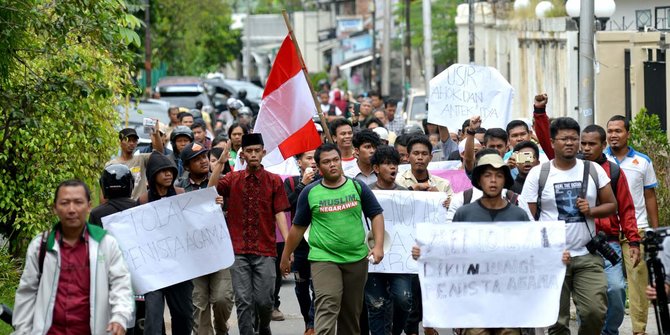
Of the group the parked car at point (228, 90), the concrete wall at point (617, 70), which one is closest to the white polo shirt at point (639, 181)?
the concrete wall at point (617, 70)

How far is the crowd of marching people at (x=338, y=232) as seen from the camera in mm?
7250

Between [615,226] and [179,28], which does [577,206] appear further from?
[179,28]

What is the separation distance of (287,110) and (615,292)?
11.4 feet

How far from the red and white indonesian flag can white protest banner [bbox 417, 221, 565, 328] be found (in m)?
3.36

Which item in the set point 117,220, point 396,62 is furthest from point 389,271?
point 396,62

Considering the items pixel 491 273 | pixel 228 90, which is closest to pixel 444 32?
pixel 228 90

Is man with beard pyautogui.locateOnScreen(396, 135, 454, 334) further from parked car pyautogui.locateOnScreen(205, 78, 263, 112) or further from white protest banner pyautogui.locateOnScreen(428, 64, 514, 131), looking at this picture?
parked car pyautogui.locateOnScreen(205, 78, 263, 112)

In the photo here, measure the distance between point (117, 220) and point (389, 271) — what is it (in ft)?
7.82

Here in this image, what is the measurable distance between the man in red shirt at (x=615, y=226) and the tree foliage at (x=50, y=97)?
3.76 m

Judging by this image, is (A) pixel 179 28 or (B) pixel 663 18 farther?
(A) pixel 179 28

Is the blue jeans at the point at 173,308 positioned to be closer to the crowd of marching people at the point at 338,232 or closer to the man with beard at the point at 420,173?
the crowd of marching people at the point at 338,232

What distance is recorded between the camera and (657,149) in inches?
552

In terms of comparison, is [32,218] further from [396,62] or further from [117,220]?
[396,62]

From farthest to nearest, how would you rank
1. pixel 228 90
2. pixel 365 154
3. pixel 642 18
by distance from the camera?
pixel 228 90, pixel 642 18, pixel 365 154
